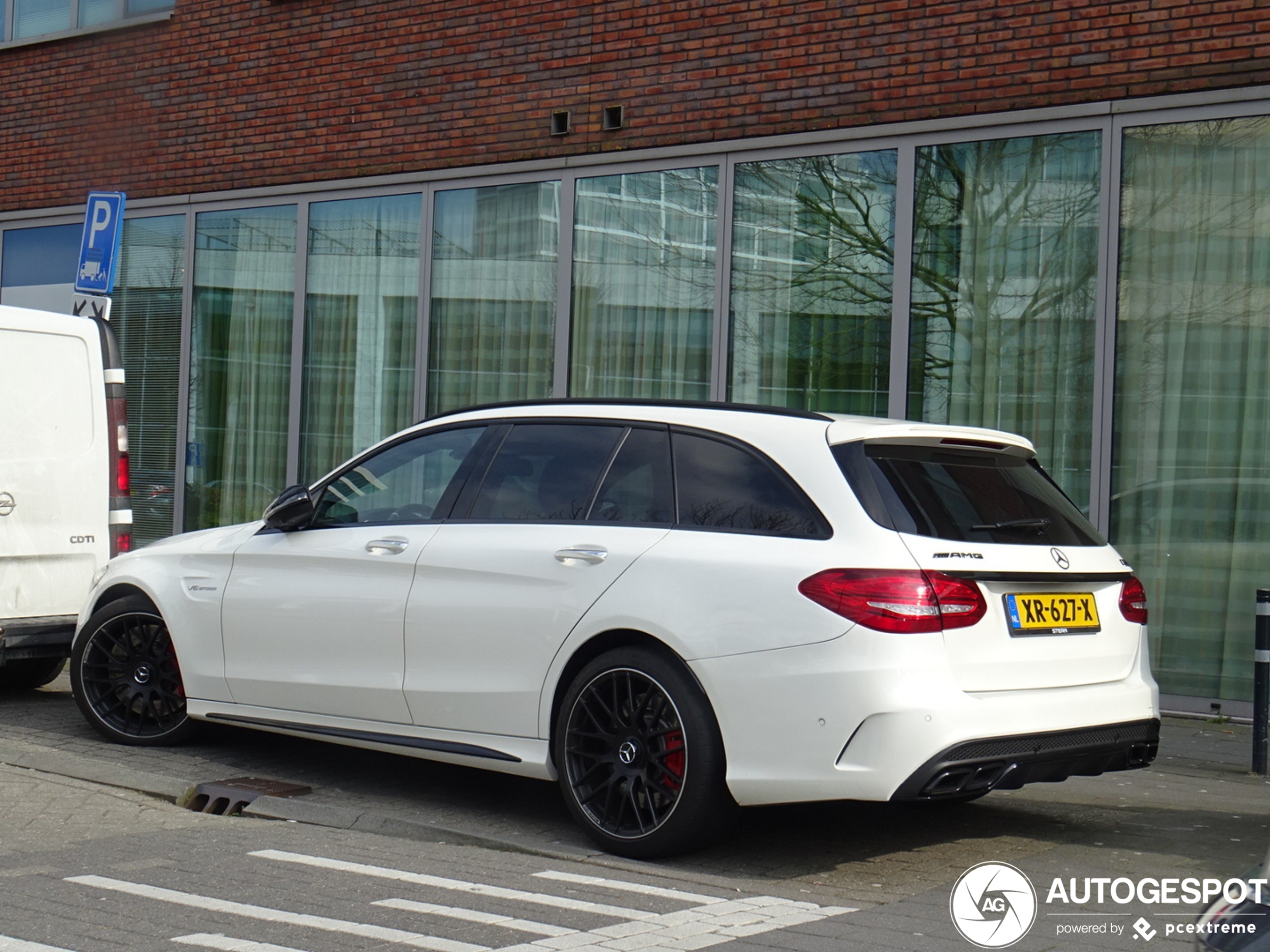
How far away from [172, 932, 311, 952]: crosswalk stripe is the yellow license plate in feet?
8.56

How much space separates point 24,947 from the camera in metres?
4.40

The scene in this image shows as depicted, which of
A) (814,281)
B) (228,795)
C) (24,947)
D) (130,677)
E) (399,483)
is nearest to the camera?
(24,947)

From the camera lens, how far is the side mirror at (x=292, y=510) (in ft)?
22.7

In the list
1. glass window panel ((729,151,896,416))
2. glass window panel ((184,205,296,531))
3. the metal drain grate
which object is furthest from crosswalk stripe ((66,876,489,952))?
glass window panel ((184,205,296,531))

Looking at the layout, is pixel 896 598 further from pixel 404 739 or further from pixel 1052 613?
pixel 404 739

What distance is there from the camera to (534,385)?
488 inches

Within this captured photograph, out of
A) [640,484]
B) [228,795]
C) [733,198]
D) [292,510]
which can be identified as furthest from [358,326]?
[640,484]

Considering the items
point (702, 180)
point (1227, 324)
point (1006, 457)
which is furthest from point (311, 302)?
point (1006, 457)

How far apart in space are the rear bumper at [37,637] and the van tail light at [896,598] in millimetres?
4971

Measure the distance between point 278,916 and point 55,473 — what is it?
15.7 feet

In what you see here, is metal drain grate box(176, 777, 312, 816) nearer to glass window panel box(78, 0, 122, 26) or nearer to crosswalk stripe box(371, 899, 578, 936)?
crosswalk stripe box(371, 899, 578, 936)

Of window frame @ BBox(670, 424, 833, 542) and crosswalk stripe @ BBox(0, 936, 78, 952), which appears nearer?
crosswalk stripe @ BBox(0, 936, 78, 952)

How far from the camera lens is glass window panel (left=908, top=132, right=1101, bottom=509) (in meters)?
9.83

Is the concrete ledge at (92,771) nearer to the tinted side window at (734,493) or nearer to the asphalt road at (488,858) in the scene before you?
the asphalt road at (488,858)
